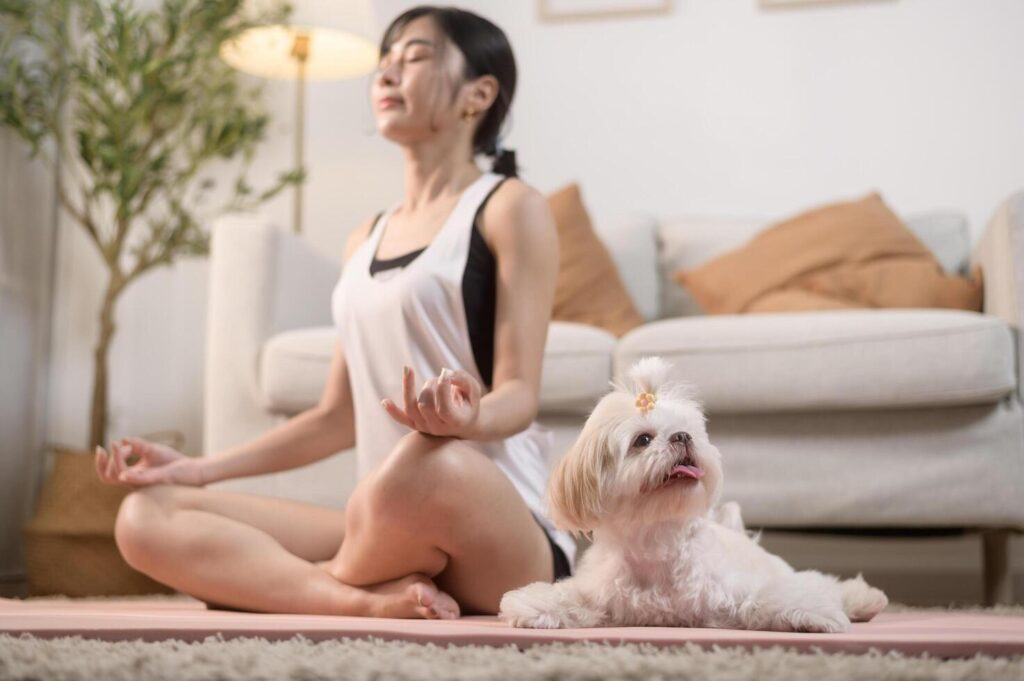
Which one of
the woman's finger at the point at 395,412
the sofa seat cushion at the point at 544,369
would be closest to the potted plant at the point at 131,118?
the sofa seat cushion at the point at 544,369

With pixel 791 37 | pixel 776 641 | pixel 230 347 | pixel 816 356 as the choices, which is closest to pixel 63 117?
pixel 230 347

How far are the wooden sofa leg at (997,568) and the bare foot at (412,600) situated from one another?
1105 millimetres

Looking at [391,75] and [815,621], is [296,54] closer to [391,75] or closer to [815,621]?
[391,75]

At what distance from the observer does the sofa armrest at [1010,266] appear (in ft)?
6.00

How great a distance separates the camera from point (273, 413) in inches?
82.7

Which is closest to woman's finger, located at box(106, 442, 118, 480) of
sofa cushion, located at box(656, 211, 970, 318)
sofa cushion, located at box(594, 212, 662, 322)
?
sofa cushion, located at box(594, 212, 662, 322)

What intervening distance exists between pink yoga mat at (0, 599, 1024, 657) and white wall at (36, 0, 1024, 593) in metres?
2.09

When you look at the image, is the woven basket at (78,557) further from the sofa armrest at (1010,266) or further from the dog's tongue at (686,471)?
the sofa armrest at (1010,266)

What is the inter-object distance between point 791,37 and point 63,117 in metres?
2.26

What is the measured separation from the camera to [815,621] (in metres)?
1.02

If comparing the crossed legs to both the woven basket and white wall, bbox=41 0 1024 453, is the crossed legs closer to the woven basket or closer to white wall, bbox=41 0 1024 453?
the woven basket

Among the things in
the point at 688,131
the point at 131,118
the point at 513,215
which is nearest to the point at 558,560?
the point at 513,215

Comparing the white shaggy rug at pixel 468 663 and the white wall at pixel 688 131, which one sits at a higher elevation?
the white wall at pixel 688 131

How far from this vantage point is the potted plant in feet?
9.38
